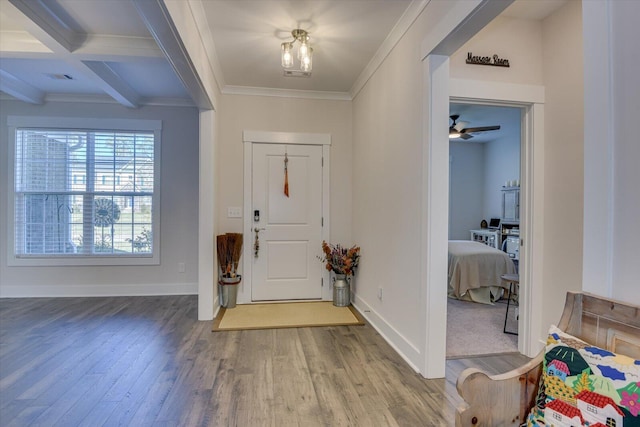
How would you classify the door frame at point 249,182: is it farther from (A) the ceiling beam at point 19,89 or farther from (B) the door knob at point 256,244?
(A) the ceiling beam at point 19,89

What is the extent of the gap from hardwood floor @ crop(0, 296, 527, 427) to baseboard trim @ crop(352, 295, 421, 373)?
2.2 inches

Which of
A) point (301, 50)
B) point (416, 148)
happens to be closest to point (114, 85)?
point (301, 50)

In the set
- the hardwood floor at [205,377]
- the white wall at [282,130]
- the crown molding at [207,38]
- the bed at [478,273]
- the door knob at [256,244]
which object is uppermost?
the crown molding at [207,38]

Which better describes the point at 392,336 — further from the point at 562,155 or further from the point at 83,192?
the point at 83,192

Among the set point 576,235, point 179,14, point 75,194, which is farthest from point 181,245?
point 576,235

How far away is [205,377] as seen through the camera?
2123 millimetres

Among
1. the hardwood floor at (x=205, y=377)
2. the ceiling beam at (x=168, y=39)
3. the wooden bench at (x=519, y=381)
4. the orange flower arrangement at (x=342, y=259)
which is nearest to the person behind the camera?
the wooden bench at (x=519, y=381)

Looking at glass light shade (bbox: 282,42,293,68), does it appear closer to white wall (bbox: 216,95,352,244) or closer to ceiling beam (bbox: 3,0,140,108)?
white wall (bbox: 216,95,352,244)

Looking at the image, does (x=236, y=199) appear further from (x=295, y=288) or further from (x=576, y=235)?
(x=576, y=235)

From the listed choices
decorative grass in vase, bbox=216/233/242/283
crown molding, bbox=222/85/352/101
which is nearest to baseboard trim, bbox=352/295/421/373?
decorative grass in vase, bbox=216/233/242/283

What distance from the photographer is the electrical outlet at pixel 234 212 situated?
373 centimetres

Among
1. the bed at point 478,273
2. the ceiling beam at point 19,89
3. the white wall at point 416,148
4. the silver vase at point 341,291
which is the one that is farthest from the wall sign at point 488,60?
the ceiling beam at point 19,89

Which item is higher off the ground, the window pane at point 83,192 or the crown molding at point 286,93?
the crown molding at point 286,93

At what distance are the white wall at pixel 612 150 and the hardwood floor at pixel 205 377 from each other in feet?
3.80
